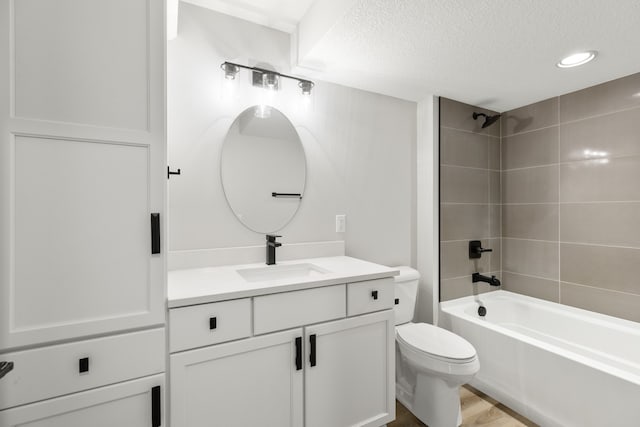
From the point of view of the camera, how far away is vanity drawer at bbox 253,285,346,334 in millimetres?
1245

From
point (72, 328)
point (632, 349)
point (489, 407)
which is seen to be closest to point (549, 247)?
point (632, 349)

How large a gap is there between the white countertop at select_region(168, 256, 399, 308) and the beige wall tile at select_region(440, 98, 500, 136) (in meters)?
1.49

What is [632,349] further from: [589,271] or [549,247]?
[549,247]

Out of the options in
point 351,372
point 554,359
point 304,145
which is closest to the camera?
point 351,372

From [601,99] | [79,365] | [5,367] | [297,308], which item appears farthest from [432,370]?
[601,99]

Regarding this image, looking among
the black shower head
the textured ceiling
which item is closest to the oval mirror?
the textured ceiling

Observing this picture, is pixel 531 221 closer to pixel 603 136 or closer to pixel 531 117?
pixel 603 136

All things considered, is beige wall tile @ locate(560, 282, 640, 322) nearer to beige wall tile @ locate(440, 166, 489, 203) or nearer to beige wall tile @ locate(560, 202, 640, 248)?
beige wall tile @ locate(560, 202, 640, 248)

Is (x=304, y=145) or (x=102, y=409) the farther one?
(x=304, y=145)

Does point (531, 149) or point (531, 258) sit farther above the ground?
point (531, 149)

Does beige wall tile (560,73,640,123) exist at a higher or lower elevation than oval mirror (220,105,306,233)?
higher

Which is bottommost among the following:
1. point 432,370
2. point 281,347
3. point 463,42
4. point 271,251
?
point 432,370

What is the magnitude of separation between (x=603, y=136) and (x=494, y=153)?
2.42 feet

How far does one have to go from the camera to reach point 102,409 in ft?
3.23
